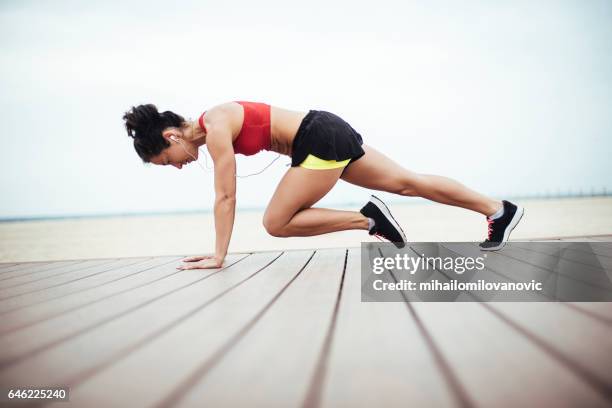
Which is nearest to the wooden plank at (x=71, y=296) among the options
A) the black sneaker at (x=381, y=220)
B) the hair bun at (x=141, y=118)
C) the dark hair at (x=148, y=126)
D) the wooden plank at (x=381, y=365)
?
the dark hair at (x=148, y=126)

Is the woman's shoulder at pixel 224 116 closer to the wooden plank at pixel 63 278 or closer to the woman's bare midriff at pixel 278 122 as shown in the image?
the woman's bare midriff at pixel 278 122

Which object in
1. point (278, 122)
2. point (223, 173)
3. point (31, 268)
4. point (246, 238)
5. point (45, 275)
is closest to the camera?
point (223, 173)

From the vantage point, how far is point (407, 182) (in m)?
2.08

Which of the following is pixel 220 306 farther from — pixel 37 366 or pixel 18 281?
pixel 18 281

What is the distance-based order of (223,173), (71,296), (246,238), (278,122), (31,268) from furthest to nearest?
1. (246,238)
2. (31,268)
3. (278,122)
4. (223,173)
5. (71,296)

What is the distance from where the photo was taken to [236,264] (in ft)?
7.20

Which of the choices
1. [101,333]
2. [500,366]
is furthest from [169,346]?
[500,366]

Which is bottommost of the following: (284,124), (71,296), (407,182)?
(71,296)

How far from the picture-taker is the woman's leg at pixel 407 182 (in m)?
2.08

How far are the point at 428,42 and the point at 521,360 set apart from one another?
30.3m

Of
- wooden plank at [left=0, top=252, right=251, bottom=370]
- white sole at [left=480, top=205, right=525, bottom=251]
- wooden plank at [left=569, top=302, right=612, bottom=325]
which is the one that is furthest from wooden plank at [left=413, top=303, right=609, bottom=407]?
white sole at [left=480, top=205, right=525, bottom=251]

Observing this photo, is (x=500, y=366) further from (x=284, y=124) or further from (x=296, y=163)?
(x=284, y=124)

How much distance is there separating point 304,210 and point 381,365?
142cm

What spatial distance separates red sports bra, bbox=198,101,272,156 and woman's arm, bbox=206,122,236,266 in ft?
0.42
